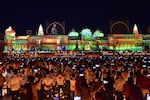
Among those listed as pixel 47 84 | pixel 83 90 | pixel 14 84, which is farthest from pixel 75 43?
pixel 83 90

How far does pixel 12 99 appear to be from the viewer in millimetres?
11867

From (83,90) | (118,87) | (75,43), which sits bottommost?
(118,87)

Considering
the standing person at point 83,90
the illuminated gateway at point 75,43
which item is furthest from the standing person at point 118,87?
the illuminated gateway at point 75,43

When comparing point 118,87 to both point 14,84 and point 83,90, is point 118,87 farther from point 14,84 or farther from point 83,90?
point 14,84

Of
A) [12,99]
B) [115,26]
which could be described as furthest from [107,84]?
[115,26]

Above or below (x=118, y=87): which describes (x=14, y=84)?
above

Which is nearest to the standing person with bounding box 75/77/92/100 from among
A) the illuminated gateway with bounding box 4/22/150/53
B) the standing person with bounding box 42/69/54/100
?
the standing person with bounding box 42/69/54/100

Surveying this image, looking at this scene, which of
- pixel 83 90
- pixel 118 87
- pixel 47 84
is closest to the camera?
pixel 83 90

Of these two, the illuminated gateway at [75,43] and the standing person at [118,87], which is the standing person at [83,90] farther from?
the illuminated gateway at [75,43]

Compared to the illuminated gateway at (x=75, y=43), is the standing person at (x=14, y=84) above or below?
below

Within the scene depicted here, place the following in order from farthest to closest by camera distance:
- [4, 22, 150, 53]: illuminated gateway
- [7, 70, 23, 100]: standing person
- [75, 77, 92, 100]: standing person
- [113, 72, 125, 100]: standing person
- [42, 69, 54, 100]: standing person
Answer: [4, 22, 150, 53]: illuminated gateway < [42, 69, 54, 100]: standing person < [7, 70, 23, 100]: standing person < [113, 72, 125, 100]: standing person < [75, 77, 92, 100]: standing person

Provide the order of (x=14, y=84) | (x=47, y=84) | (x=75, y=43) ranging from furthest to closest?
(x=75, y=43) → (x=47, y=84) → (x=14, y=84)

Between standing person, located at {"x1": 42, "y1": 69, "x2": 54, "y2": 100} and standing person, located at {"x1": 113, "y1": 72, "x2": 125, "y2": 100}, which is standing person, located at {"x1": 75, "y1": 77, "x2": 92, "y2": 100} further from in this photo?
standing person, located at {"x1": 42, "y1": 69, "x2": 54, "y2": 100}

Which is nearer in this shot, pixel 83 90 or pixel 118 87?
pixel 83 90
